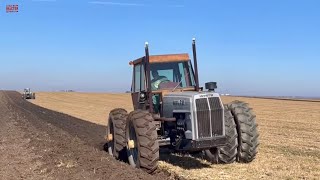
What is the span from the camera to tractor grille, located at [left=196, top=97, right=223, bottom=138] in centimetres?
887

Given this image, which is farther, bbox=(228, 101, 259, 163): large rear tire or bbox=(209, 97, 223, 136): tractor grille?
bbox=(228, 101, 259, 163): large rear tire

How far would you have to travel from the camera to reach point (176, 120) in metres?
9.50

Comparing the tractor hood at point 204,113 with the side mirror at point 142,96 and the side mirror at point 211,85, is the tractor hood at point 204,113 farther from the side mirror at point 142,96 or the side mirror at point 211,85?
the side mirror at point 142,96

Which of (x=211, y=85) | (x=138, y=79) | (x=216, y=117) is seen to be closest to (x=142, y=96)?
(x=138, y=79)

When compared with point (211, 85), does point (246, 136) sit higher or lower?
lower

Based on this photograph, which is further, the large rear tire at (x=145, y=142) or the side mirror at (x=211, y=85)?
the side mirror at (x=211, y=85)

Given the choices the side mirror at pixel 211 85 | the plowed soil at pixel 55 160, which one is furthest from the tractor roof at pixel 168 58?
the plowed soil at pixel 55 160

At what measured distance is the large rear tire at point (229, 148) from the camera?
373 inches

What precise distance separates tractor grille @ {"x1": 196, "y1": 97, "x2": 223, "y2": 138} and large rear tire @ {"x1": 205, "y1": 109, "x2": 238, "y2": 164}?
0.47 metres

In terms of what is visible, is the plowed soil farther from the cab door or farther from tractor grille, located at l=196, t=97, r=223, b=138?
the cab door

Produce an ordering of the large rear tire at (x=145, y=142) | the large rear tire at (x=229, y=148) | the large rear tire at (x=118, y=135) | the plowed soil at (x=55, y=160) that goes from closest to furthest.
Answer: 1. the plowed soil at (x=55, y=160)
2. the large rear tire at (x=145, y=142)
3. the large rear tire at (x=229, y=148)
4. the large rear tire at (x=118, y=135)

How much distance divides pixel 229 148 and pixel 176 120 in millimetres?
1225

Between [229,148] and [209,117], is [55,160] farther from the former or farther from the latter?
[229,148]

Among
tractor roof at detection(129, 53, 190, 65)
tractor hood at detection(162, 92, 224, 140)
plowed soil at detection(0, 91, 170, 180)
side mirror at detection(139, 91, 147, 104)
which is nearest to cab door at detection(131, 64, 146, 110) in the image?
side mirror at detection(139, 91, 147, 104)
